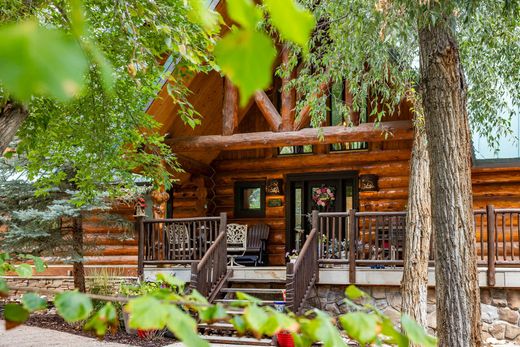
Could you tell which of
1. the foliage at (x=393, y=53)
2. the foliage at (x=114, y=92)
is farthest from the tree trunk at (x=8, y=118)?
the foliage at (x=393, y=53)

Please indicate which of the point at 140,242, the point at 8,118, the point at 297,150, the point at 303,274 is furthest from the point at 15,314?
the point at 297,150

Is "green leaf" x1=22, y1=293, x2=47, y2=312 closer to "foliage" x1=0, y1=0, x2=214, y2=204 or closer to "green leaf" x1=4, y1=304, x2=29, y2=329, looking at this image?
"green leaf" x1=4, y1=304, x2=29, y2=329

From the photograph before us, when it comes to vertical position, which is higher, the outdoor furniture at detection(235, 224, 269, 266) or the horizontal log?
the horizontal log

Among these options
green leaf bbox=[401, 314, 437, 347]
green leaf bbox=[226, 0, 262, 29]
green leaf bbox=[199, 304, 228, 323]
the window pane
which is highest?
the window pane

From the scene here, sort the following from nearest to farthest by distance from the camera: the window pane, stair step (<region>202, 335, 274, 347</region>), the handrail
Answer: stair step (<region>202, 335, 274, 347</region>), the handrail, the window pane

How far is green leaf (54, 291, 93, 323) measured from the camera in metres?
0.89

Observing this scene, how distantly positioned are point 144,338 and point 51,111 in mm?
3860

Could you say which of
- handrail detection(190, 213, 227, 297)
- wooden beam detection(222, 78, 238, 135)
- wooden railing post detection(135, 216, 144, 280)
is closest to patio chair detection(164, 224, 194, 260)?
wooden railing post detection(135, 216, 144, 280)

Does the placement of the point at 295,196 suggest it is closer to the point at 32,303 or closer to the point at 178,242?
the point at 178,242

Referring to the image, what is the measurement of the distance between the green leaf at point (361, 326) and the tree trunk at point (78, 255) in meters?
10.0

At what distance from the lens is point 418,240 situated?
7.99 meters

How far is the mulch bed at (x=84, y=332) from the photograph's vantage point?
28.0 ft

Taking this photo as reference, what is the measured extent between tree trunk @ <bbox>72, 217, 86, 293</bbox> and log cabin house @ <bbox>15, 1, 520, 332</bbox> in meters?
0.98

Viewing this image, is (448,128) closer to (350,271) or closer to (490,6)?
(490,6)
